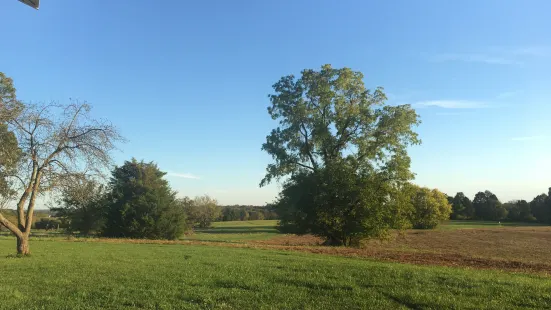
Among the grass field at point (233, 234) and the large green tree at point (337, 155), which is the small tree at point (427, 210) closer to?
the grass field at point (233, 234)

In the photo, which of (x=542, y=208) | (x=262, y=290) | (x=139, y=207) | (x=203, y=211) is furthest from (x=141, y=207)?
(x=542, y=208)

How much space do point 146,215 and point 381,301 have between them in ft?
130

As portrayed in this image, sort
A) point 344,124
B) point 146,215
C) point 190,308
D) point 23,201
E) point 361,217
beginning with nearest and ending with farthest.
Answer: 1. point 190,308
2. point 23,201
3. point 361,217
4. point 344,124
5. point 146,215

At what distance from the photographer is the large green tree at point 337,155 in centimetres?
3039

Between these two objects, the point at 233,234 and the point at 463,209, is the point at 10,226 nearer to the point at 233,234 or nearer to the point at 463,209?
the point at 233,234

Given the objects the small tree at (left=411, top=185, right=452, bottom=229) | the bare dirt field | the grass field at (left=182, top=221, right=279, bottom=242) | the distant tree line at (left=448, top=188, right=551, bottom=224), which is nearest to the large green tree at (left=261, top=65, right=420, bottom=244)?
the bare dirt field

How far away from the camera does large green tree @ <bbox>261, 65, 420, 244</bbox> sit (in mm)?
30391

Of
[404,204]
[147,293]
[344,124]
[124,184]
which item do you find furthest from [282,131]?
[147,293]

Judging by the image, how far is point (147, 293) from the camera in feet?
26.4

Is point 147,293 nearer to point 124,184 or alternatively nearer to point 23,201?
point 23,201

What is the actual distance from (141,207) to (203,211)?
169 feet

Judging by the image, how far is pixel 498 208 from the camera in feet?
343

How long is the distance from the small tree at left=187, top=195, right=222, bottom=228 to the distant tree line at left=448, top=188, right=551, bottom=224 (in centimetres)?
6804

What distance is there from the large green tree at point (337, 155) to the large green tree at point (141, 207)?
16906 mm
